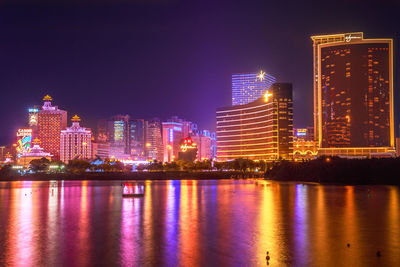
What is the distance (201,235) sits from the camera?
39344 millimetres

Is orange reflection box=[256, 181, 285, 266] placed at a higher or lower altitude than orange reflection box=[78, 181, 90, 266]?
higher

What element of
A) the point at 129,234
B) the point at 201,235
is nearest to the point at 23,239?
the point at 129,234

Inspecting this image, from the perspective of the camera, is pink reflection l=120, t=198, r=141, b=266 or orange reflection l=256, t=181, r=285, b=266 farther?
pink reflection l=120, t=198, r=141, b=266

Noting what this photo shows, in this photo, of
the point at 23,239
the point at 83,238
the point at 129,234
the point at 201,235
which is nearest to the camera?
the point at 23,239

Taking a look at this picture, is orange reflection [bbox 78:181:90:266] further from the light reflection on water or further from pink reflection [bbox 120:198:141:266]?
pink reflection [bbox 120:198:141:266]

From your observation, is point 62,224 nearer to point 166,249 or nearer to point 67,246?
point 67,246

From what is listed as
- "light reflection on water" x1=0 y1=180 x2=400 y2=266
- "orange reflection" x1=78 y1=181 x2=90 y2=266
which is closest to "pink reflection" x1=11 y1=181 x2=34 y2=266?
"light reflection on water" x1=0 y1=180 x2=400 y2=266

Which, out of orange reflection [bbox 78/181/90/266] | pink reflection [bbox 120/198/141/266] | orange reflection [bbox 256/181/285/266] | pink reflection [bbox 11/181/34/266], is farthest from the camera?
pink reflection [bbox 120/198/141/266]

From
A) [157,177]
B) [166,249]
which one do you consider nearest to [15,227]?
[166,249]

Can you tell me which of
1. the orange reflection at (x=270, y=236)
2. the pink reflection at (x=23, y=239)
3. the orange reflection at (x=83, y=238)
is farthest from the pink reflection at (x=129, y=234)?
the orange reflection at (x=270, y=236)

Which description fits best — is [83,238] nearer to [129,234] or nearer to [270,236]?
[129,234]

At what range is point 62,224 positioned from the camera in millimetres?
46750

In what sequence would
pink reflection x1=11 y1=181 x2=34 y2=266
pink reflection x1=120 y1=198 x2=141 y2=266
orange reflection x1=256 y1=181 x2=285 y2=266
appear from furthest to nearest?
pink reflection x1=120 y1=198 x2=141 y2=266, orange reflection x1=256 y1=181 x2=285 y2=266, pink reflection x1=11 y1=181 x2=34 y2=266

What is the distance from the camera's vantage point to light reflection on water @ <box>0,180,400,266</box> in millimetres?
30219
